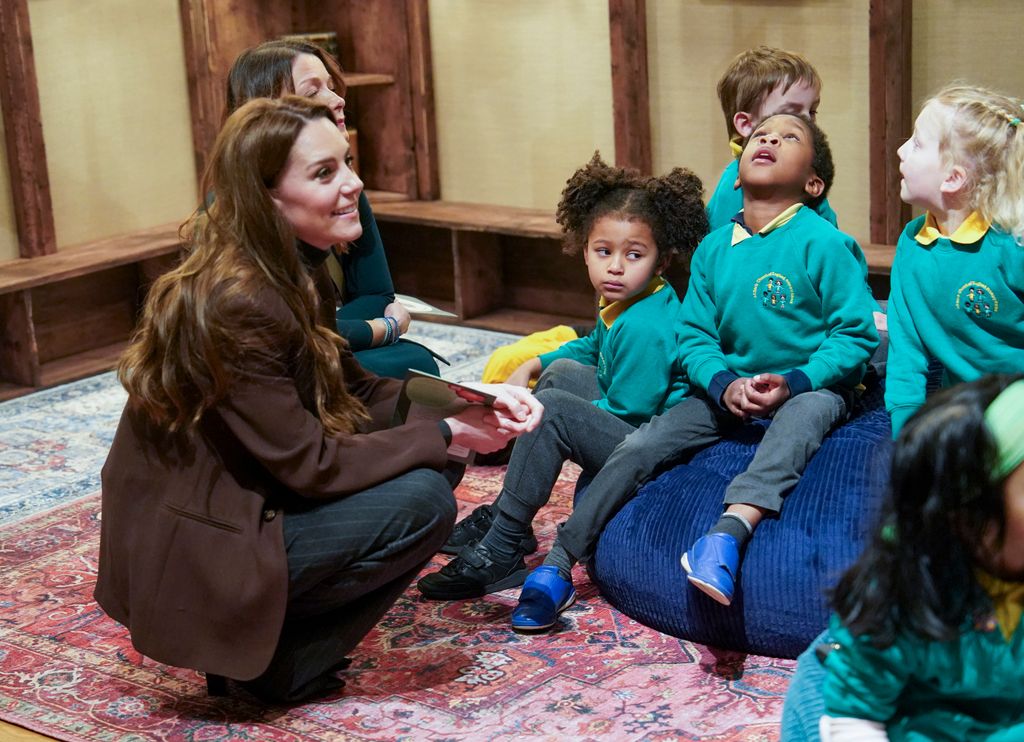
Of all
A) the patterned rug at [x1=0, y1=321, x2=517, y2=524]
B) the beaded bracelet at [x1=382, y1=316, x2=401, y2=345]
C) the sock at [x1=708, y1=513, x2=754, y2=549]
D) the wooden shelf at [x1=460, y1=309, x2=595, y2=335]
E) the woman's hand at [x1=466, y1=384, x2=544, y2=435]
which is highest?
the woman's hand at [x1=466, y1=384, x2=544, y2=435]

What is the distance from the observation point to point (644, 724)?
2787 mm

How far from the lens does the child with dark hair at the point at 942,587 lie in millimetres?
1805

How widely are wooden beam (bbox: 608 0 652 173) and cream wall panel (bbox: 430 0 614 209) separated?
126mm

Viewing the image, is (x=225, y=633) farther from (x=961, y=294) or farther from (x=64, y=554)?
(x=961, y=294)

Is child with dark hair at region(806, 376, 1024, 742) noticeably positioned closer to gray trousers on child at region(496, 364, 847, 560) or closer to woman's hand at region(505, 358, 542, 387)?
gray trousers on child at region(496, 364, 847, 560)

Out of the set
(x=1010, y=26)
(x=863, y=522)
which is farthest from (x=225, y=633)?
(x=1010, y=26)

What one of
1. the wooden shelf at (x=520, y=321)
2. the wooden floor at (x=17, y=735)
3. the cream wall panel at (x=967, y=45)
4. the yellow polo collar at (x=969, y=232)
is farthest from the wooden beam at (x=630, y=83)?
the wooden floor at (x=17, y=735)

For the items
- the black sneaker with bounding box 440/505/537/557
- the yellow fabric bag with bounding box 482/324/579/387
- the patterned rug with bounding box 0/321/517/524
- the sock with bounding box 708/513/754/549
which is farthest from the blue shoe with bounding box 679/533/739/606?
the patterned rug with bounding box 0/321/517/524

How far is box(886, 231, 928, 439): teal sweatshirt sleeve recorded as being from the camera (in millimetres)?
3184

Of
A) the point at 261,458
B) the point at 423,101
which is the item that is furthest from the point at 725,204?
the point at 423,101

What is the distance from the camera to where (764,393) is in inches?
129

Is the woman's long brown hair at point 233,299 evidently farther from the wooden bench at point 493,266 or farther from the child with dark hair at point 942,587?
the wooden bench at point 493,266

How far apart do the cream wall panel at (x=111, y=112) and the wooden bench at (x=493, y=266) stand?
3.14 feet

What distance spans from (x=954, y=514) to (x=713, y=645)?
1.37m
